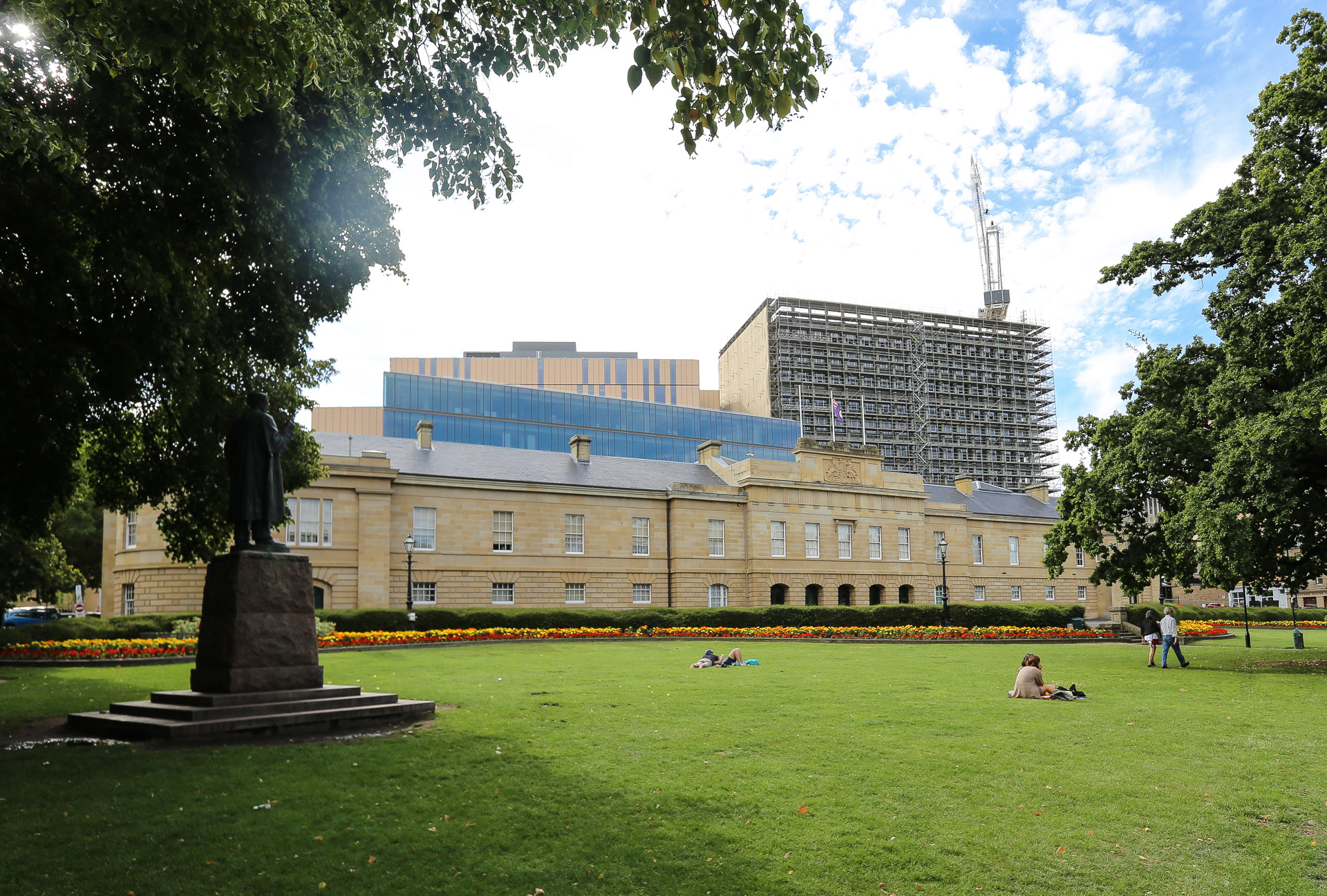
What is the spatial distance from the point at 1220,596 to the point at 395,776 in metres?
78.4

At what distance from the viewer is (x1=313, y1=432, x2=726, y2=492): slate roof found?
131ft

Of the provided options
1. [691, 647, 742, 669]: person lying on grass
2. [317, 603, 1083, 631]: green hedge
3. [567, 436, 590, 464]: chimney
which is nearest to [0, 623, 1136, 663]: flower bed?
[317, 603, 1083, 631]: green hedge

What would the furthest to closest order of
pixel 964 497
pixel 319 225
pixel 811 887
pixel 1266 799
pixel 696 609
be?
pixel 964 497 → pixel 696 609 → pixel 319 225 → pixel 1266 799 → pixel 811 887

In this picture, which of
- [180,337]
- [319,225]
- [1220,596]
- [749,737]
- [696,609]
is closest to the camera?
[749,737]

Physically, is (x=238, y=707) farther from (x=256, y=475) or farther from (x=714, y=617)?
(x=714, y=617)

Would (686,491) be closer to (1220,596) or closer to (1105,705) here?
(1105,705)

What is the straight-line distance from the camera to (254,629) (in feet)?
35.8

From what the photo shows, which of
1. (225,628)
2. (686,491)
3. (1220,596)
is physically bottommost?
(1220,596)

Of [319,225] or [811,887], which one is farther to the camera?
[319,225]

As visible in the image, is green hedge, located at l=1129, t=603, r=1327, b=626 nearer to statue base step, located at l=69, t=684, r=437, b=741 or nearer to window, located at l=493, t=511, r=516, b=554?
window, located at l=493, t=511, r=516, b=554

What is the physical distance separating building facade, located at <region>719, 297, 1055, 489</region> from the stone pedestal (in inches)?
3388

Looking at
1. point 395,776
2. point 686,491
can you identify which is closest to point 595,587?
point 686,491

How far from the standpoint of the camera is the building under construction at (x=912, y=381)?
9981cm

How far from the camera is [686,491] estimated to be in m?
43.8
